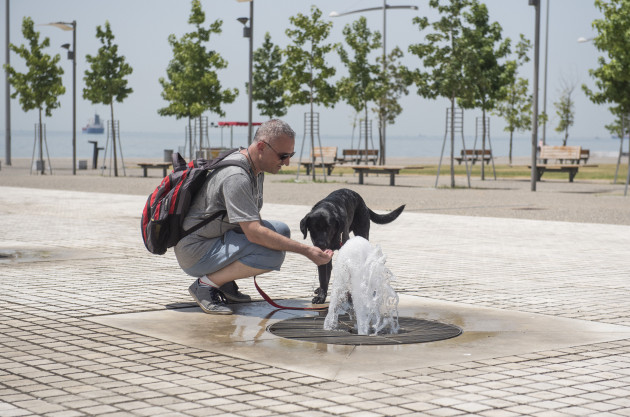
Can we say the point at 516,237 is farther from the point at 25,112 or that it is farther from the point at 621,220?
the point at 25,112

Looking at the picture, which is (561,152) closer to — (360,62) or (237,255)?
(360,62)

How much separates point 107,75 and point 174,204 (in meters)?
30.9

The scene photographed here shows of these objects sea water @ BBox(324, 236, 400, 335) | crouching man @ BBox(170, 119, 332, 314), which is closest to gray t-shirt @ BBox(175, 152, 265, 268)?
crouching man @ BBox(170, 119, 332, 314)

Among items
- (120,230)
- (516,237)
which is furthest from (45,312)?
(516,237)

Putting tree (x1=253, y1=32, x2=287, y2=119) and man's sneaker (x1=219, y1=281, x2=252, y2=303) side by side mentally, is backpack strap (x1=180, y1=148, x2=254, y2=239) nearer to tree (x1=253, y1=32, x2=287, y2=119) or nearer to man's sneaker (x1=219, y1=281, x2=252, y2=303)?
man's sneaker (x1=219, y1=281, x2=252, y2=303)

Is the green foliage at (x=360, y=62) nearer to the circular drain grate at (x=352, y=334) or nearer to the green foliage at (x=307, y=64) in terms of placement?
the green foliage at (x=307, y=64)

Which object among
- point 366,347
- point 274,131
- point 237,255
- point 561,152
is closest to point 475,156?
point 561,152

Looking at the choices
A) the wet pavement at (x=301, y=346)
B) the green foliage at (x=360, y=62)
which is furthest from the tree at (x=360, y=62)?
the wet pavement at (x=301, y=346)

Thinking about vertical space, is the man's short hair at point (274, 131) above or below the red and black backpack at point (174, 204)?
above

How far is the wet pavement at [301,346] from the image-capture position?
14.1 ft

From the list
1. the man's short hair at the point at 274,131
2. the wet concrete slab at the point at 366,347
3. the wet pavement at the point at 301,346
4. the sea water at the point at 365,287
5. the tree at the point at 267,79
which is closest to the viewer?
the wet pavement at the point at 301,346

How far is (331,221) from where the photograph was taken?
6.71 meters

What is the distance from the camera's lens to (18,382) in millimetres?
4648

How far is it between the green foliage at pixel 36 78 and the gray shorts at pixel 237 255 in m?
33.1
